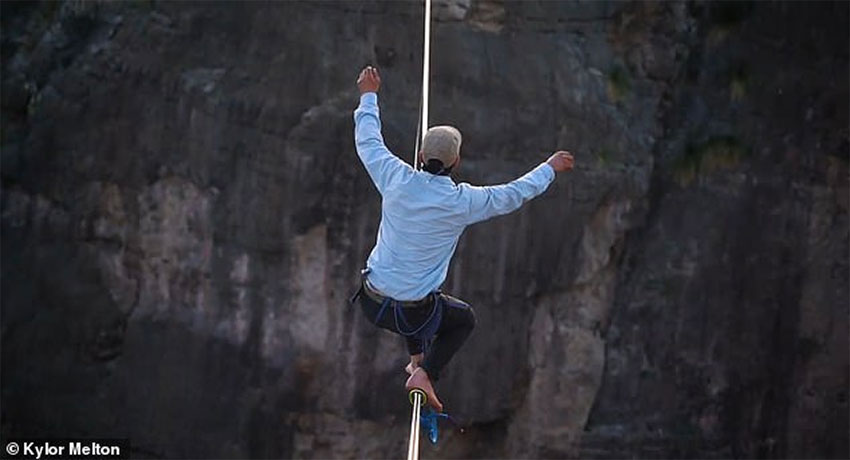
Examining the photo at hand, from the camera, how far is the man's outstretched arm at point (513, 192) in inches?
252

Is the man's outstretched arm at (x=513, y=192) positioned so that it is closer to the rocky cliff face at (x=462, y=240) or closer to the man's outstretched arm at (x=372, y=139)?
the man's outstretched arm at (x=372, y=139)

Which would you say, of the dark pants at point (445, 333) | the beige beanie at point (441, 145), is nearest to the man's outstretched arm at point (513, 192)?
the beige beanie at point (441, 145)

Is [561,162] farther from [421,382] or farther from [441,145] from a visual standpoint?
[421,382]

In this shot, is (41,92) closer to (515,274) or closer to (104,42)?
(104,42)

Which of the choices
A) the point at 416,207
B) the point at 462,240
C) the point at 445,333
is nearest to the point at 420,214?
the point at 416,207

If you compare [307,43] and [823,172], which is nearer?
[307,43]

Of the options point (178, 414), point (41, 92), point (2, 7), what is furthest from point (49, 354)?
point (2, 7)

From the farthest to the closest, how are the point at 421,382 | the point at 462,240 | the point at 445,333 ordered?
the point at 462,240 → the point at 445,333 → the point at 421,382

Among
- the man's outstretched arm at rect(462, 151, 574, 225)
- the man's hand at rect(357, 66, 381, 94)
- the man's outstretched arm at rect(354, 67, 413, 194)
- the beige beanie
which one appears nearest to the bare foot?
the man's outstretched arm at rect(462, 151, 574, 225)

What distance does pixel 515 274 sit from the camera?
13.1m

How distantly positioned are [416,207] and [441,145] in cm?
32

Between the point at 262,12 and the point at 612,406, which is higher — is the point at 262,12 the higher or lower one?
the higher one

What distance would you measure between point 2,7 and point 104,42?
1.37 metres

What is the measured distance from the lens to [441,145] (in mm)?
6363
